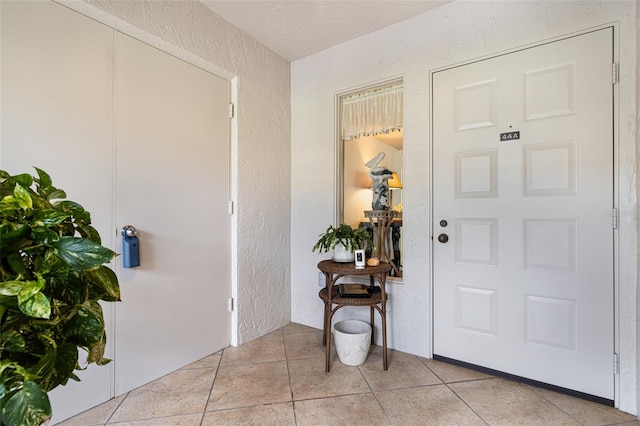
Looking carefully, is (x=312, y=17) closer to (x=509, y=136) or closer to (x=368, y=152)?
(x=368, y=152)

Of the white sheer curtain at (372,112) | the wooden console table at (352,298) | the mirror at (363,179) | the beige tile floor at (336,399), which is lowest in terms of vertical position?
the beige tile floor at (336,399)

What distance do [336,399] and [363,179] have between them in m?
1.94

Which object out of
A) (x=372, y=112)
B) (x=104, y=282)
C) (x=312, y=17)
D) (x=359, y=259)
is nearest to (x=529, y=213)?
(x=359, y=259)

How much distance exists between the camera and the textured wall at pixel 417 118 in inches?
61.9

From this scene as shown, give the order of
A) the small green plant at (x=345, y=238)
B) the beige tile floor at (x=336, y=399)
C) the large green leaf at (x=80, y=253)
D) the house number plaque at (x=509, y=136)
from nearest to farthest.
A: the large green leaf at (x=80, y=253) < the beige tile floor at (x=336, y=399) < the house number plaque at (x=509, y=136) < the small green plant at (x=345, y=238)

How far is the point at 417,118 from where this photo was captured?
2.21m

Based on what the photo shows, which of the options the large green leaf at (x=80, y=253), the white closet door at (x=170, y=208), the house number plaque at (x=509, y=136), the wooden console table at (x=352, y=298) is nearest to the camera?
the large green leaf at (x=80, y=253)

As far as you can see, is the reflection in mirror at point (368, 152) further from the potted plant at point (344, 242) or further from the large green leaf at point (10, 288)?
the large green leaf at point (10, 288)

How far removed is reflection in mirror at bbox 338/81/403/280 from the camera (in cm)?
243

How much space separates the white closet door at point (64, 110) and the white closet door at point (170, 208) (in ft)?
0.27

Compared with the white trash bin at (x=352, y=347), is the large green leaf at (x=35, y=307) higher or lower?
higher

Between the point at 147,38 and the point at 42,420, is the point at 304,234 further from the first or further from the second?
the point at 42,420

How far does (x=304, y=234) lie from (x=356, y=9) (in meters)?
1.82

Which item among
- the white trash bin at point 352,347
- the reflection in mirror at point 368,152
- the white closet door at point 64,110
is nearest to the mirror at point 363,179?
the reflection in mirror at point 368,152
